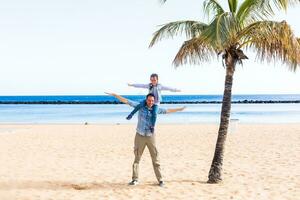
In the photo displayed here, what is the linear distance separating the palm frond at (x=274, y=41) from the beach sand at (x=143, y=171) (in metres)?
2.77

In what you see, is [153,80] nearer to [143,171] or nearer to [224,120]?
[224,120]

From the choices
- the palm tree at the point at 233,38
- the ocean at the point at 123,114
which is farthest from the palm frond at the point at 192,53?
the ocean at the point at 123,114

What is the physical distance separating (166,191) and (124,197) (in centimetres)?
97

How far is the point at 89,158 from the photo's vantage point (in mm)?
14180

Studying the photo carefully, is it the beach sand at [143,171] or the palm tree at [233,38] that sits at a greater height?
the palm tree at [233,38]

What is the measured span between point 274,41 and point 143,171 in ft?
15.7

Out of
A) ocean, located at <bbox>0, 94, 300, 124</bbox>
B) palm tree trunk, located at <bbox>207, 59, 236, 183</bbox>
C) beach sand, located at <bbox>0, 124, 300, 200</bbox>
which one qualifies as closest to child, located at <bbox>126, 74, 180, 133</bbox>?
palm tree trunk, located at <bbox>207, 59, 236, 183</bbox>

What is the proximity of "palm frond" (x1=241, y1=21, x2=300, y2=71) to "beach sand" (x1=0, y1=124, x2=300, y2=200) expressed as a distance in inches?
109

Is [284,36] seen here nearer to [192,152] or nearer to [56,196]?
[56,196]

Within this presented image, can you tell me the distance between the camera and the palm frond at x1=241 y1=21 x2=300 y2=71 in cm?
880

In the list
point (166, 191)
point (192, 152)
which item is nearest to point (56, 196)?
point (166, 191)

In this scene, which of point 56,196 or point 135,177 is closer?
point 56,196

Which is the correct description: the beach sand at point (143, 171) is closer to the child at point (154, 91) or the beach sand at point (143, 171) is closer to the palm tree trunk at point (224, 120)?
the palm tree trunk at point (224, 120)

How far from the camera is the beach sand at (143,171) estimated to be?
898 centimetres
